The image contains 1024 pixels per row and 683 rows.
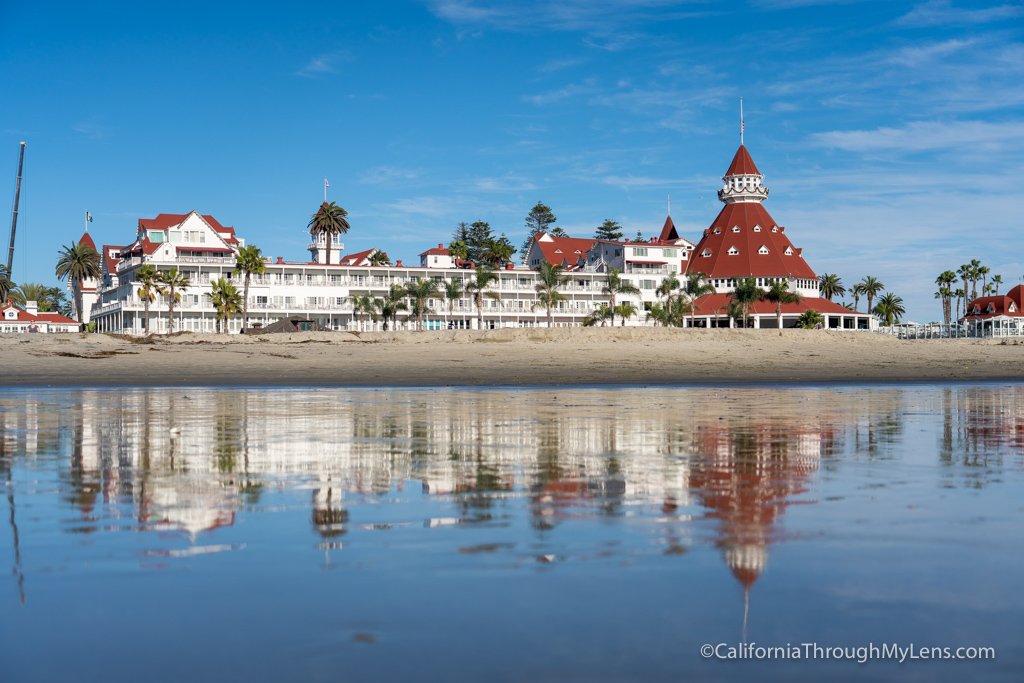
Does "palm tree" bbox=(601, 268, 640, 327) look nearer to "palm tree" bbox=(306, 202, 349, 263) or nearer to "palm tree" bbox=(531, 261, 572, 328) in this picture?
"palm tree" bbox=(531, 261, 572, 328)

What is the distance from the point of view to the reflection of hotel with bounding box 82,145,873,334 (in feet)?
307

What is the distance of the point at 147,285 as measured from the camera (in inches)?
3346

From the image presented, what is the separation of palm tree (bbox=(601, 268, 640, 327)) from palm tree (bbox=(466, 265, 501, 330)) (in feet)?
43.3

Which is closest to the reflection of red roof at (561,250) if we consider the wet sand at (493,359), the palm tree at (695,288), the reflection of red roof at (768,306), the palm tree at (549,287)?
the palm tree at (549,287)

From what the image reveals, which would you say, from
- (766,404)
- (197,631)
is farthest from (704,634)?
(766,404)

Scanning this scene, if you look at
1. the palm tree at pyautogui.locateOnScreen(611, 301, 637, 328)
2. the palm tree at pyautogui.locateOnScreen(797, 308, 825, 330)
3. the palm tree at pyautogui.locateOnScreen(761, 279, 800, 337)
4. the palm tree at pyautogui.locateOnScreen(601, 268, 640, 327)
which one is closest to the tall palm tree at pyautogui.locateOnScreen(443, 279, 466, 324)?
the palm tree at pyautogui.locateOnScreen(601, 268, 640, 327)

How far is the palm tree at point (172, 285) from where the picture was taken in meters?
84.4

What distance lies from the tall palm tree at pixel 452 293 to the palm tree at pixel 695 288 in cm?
2546

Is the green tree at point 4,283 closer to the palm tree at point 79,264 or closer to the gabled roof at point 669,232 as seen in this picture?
the palm tree at point 79,264

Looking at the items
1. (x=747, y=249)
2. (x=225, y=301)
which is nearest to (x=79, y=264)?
(x=225, y=301)

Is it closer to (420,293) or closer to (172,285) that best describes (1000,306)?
(420,293)

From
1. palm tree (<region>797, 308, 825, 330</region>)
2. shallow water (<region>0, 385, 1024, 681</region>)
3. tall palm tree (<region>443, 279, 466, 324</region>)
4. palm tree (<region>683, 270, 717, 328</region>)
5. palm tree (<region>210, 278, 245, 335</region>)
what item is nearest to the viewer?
shallow water (<region>0, 385, 1024, 681</region>)

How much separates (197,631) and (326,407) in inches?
624

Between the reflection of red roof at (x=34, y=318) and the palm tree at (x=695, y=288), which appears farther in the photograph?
the reflection of red roof at (x=34, y=318)
